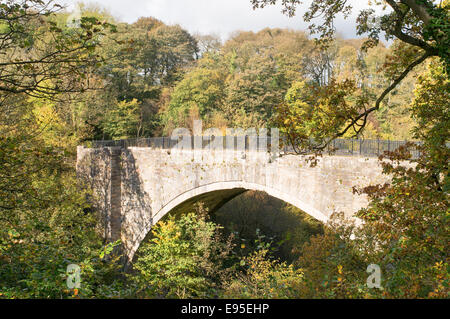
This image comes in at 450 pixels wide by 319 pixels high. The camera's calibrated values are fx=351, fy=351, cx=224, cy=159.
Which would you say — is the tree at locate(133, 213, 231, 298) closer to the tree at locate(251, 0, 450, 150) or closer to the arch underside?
the arch underside

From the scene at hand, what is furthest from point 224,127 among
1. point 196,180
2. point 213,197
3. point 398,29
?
point 398,29

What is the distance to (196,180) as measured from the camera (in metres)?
13.1

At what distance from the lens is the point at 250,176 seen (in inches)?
445

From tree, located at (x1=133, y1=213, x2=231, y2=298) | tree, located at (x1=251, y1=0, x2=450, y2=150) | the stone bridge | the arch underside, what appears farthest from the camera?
tree, located at (x1=133, y1=213, x2=231, y2=298)

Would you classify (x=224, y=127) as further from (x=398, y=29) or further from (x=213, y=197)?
(x=398, y=29)

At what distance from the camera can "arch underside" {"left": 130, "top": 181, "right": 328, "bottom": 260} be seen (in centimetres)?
1010

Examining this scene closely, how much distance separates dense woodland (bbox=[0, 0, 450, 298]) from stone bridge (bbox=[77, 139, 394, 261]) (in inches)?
27.0

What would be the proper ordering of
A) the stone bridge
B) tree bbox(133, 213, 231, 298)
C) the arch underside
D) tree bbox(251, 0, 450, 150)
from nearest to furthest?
tree bbox(251, 0, 450, 150), the stone bridge, the arch underside, tree bbox(133, 213, 231, 298)

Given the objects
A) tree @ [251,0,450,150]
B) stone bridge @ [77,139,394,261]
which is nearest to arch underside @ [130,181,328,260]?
stone bridge @ [77,139,394,261]

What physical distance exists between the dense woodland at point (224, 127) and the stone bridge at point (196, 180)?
687 millimetres

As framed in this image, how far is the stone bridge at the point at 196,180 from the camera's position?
351 inches

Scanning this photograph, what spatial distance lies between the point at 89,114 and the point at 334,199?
19.5 m
